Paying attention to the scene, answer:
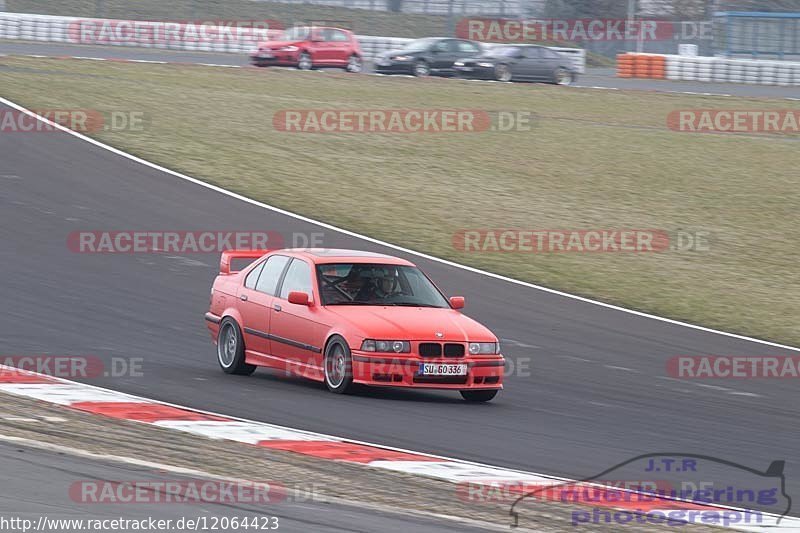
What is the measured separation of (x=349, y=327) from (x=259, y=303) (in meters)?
1.44

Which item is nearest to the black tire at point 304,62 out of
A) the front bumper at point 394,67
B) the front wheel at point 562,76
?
the front bumper at point 394,67

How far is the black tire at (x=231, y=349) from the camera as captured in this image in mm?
11727

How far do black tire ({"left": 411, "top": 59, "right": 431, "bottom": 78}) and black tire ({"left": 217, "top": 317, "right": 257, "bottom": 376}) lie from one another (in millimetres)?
26754

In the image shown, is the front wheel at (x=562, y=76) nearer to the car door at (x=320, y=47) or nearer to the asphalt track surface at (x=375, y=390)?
the car door at (x=320, y=47)

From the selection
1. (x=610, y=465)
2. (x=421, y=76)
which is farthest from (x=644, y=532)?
(x=421, y=76)

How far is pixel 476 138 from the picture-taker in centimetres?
2869

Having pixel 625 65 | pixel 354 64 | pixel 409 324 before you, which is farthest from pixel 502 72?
pixel 409 324

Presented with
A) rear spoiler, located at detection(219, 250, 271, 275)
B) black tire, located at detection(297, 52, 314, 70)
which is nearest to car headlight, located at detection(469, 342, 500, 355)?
rear spoiler, located at detection(219, 250, 271, 275)

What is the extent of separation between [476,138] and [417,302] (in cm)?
1770

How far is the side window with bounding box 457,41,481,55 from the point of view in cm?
3844

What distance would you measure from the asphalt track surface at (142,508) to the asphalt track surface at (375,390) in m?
2.00

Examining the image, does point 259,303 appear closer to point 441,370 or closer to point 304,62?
point 441,370

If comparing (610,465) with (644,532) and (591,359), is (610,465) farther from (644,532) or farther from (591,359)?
(591,359)

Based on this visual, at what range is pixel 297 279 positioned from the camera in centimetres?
1145
